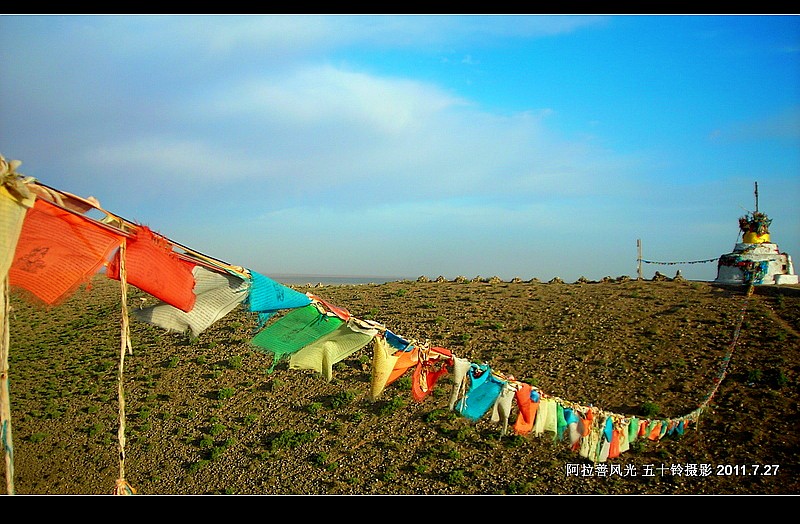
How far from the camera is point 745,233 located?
2433cm

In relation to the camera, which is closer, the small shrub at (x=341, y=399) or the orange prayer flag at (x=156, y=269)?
the orange prayer flag at (x=156, y=269)

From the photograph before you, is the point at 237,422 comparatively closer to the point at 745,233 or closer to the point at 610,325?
the point at 610,325

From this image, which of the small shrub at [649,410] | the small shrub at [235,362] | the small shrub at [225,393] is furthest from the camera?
the small shrub at [235,362]

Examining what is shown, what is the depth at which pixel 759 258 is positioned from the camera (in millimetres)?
24047

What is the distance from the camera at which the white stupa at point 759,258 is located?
23.9 meters

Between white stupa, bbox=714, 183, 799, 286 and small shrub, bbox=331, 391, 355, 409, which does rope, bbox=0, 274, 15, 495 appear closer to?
small shrub, bbox=331, 391, 355, 409

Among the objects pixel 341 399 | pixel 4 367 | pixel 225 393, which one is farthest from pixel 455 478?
pixel 4 367

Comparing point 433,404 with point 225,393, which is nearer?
point 433,404

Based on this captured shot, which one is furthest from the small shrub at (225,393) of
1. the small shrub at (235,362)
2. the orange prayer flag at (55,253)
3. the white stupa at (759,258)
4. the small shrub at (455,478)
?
the white stupa at (759,258)

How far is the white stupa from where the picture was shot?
23922mm

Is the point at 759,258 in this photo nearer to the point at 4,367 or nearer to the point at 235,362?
the point at 235,362

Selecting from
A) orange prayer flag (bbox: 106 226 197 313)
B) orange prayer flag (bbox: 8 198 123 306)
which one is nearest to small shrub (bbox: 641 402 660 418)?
orange prayer flag (bbox: 106 226 197 313)

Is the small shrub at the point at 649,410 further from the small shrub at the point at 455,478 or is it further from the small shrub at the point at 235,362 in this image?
the small shrub at the point at 235,362
